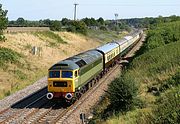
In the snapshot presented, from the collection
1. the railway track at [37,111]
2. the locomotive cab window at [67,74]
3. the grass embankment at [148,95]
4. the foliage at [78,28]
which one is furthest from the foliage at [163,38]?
the foliage at [78,28]

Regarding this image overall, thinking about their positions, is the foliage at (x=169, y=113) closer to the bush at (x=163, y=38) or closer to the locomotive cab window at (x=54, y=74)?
the locomotive cab window at (x=54, y=74)

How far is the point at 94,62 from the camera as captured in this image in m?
30.6

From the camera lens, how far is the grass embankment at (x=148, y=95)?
40.0ft

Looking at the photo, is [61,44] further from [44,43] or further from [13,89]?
[13,89]

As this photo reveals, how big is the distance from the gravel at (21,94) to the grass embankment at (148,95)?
8.10 metres

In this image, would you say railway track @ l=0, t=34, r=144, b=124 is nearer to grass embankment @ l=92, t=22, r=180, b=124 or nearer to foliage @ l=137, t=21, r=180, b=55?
grass embankment @ l=92, t=22, r=180, b=124

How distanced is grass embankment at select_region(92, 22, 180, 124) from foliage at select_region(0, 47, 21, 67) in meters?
16.8

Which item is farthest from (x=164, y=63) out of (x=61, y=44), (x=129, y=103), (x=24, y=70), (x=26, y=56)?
(x=61, y=44)

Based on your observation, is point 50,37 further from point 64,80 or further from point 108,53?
point 64,80

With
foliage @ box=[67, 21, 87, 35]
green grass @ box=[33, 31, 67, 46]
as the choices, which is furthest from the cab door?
foliage @ box=[67, 21, 87, 35]

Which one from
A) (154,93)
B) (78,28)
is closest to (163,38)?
(154,93)

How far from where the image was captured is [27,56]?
1790 inches

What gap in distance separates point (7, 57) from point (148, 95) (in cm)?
2438

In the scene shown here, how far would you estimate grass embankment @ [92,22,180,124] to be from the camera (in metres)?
12.2
